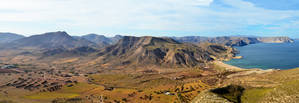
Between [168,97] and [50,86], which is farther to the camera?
[50,86]

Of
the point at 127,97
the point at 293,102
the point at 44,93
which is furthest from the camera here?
the point at 44,93

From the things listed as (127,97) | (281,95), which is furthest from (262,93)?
(127,97)

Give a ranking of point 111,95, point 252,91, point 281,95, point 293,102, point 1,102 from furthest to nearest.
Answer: point 111,95 → point 1,102 → point 252,91 → point 281,95 → point 293,102

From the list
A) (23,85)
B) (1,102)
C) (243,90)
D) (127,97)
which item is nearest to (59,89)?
(23,85)

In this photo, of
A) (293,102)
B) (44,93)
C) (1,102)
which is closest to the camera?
(293,102)

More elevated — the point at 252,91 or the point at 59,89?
the point at 252,91

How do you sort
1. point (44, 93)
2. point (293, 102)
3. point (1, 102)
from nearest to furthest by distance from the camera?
point (293, 102)
point (1, 102)
point (44, 93)

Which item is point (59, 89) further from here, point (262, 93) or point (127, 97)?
point (262, 93)

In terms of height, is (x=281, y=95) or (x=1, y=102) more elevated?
(x=281, y=95)

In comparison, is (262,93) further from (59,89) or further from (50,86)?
(50,86)
